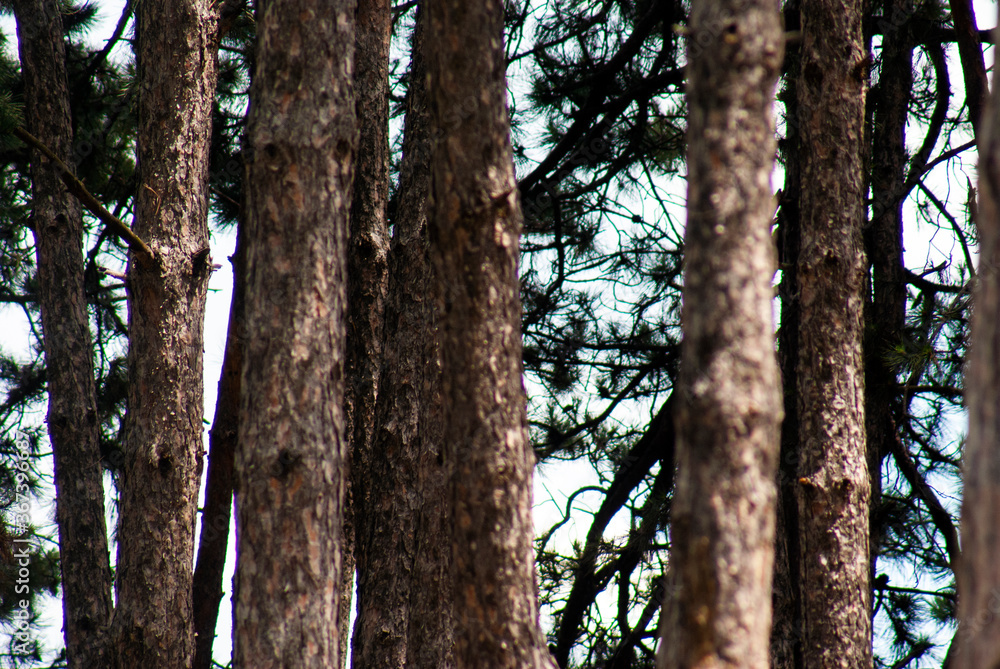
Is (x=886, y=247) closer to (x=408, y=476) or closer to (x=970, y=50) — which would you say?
(x=970, y=50)

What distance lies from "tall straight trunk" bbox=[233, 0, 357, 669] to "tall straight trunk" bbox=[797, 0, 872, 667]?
6.35 ft

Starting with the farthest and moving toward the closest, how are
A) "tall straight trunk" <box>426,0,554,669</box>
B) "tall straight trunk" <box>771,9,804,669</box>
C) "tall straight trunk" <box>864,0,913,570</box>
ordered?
"tall straight trunk" <box>864,0,913,570</box>
"tall straight trunk" <box>771,9,804,669</box>
"tall straight trunk" <box>426,0,554,669</box>

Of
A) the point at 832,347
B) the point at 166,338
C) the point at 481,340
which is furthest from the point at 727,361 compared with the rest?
the point at 166,338

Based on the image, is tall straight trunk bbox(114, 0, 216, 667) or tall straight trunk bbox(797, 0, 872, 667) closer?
tall straight trunk bbox(797, 0, 872, 667)

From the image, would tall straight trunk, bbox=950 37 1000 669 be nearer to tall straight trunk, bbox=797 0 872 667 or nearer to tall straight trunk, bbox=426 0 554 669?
tall straight trunk, bbox=426 0 554 669

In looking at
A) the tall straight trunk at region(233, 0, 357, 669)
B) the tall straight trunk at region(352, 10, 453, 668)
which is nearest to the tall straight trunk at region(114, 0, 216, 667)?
the tall straight trunk at region(352, 10, 453, 668)

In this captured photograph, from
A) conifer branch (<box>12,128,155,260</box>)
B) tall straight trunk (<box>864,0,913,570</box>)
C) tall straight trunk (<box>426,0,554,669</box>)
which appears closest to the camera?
tall straight trunk (<box>426,0,554,669</box>)

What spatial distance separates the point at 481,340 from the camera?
2299mm

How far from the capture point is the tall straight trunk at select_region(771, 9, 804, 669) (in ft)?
14.6

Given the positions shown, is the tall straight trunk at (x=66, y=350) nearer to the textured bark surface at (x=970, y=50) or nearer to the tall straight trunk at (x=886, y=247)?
the tall straight trunk at (x=886, y=247)

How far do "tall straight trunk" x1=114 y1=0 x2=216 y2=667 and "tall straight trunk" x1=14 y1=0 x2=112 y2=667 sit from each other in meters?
0.93

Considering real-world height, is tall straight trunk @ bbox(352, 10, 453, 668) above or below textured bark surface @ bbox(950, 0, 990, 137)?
below

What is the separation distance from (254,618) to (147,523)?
149 centimetres

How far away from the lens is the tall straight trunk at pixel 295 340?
2.57 metres
